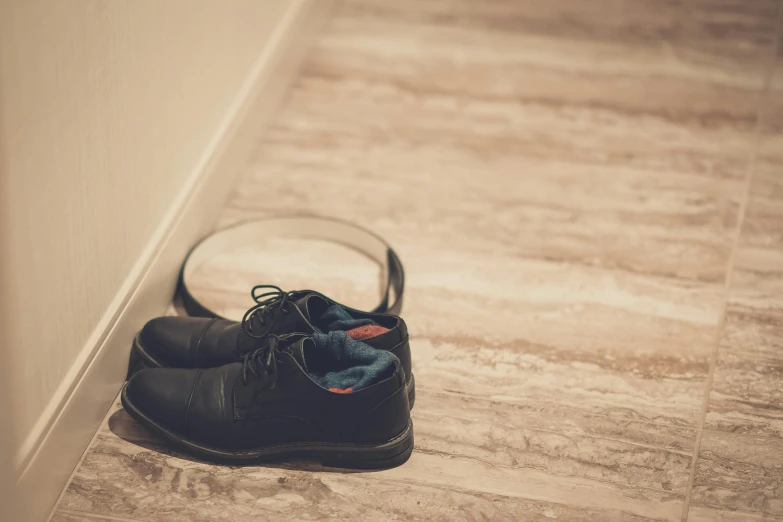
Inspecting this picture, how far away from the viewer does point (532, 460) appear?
3.39ft

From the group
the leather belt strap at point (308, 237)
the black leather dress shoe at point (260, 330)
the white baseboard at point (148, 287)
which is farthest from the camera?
the leather belt strap at point (308, 237)

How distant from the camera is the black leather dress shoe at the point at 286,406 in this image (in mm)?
949

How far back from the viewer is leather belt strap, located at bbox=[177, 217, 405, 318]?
50.3 inches

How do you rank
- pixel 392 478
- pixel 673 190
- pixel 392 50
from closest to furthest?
pixel 392 478
pixel 673 190
pixel 392 50

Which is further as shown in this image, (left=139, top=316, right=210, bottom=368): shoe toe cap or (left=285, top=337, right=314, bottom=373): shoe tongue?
(left=139, top=316, right=210, bottom=368): shoe toe cap

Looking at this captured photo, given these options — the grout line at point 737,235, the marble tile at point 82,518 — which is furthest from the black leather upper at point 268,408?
the grout line at point 737,235

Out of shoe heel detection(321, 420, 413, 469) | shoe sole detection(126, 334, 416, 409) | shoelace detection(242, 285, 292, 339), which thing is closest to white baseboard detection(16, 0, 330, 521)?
shoe sole detection(126, 334, 416, 409)

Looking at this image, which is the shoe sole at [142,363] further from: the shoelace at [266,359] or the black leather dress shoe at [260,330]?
the shoelace at [266,359]

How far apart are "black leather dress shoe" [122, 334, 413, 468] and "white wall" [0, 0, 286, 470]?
133mm

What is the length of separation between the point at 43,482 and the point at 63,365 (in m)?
0.13

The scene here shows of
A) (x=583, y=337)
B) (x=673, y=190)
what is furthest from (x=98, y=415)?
(x=673, y=190)

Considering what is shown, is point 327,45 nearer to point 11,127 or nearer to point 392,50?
point 392,50

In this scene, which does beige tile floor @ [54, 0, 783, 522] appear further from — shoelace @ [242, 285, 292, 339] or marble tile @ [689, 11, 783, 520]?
shoelace @ [242, 285, 292, 339]

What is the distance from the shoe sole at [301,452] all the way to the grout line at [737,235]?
1.22 feet
